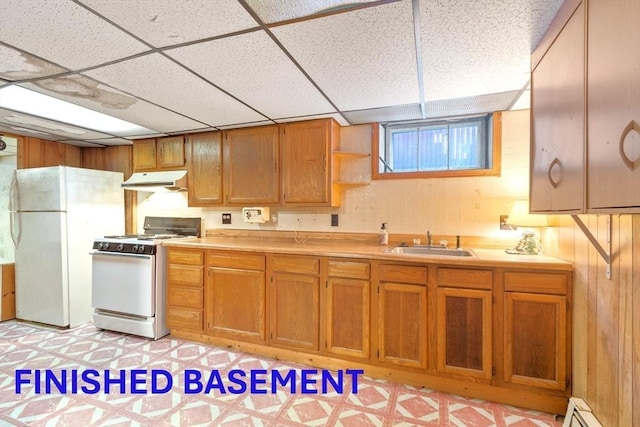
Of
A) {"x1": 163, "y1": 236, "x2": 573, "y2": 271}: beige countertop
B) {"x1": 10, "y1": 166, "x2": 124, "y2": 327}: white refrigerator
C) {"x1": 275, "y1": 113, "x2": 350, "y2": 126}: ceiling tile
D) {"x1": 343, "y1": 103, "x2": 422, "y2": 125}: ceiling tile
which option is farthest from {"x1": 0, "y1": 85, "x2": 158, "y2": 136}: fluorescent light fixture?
{"x1": 343, "y1": 103, "x2": 422, "y2": 125}: ceiling tile

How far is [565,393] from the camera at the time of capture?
1.77 meters

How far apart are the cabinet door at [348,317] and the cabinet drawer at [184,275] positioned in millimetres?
1262

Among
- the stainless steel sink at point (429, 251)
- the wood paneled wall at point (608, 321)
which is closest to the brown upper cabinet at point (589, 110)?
the wood paneled wall at point (608, 321)

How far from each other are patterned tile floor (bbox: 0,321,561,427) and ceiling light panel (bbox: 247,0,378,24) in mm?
2102

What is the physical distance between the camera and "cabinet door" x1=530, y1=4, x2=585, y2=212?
3.34ft

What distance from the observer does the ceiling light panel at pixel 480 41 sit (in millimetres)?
1227

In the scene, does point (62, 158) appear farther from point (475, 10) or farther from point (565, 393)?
point (565, 393)

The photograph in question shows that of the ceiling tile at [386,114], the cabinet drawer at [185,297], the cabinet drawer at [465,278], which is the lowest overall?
the cabinet drawer at [185,297]

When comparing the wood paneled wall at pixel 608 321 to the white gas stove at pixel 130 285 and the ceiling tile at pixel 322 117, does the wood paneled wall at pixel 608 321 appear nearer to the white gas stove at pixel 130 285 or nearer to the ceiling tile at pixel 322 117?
the ceiling tile at pixel 322 117

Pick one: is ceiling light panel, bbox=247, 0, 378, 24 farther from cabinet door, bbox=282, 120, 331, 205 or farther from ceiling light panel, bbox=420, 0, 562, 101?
cabinet door, bbox=282, 120, 331, 205

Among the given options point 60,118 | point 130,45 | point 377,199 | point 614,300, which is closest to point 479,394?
point 614,300

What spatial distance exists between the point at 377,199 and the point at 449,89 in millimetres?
1116

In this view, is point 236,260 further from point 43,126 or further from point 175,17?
point 43,126

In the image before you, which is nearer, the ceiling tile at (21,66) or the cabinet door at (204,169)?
the ceiling tile at (21,66)
